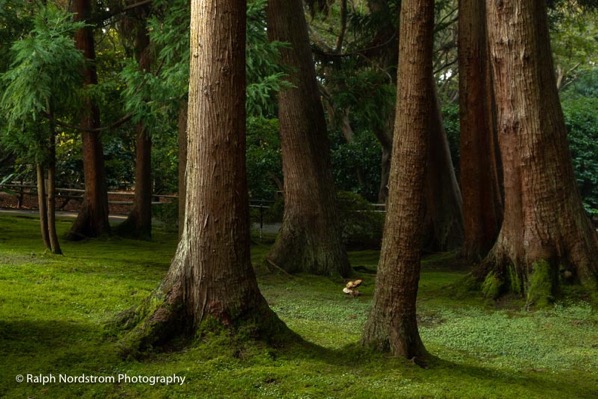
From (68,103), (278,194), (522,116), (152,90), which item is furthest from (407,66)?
(278,194)

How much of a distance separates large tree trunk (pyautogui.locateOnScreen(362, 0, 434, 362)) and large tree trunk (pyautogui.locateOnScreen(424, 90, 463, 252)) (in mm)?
11615

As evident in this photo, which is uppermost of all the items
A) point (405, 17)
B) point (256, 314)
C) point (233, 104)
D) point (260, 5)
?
point (260, 5)

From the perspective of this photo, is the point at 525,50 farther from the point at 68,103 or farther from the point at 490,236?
the point at 68,103

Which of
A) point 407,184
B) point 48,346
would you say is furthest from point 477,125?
point 48,346

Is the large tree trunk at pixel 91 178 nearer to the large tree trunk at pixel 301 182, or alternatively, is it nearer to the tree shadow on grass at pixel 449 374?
the large tree trunk at pixel 301 182

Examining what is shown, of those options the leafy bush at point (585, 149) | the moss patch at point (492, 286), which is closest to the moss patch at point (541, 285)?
the moss patch at point (492, 286)

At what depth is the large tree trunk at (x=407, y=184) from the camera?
26.8ft

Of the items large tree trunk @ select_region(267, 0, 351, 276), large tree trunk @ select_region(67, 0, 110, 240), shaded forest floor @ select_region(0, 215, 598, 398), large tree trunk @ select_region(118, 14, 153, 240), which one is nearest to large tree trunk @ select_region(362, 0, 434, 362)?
shaded forest floor @ select_region(0, 215, 598, 398)

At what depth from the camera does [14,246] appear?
17594 mm

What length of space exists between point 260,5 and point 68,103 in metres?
4.20

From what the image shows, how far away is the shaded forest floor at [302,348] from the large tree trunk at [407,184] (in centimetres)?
42

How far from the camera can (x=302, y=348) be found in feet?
28.9

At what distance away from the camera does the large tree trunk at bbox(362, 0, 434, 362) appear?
8180 millimetres

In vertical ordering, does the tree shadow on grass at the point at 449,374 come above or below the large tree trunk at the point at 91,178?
below
